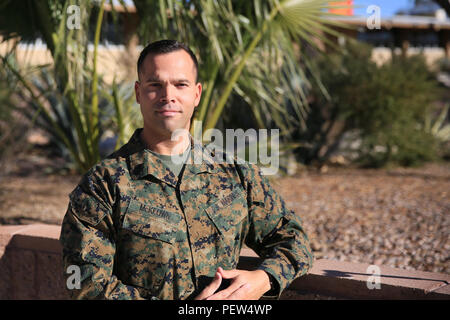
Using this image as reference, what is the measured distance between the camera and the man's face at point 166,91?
1837 millimetres

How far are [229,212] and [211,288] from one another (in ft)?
0.99

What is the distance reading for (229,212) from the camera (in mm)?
1947

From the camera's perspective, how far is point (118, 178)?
184cm

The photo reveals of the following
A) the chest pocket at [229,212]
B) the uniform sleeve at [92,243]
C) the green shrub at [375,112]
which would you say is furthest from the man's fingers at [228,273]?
the green shrub at [375,112]

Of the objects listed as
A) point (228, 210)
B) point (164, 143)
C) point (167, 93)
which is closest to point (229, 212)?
point (228, 210)

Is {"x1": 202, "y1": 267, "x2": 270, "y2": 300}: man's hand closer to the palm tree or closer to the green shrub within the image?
the palm tree

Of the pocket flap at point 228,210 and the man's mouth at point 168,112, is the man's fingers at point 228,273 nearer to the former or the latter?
the pocket flap at point 228,210

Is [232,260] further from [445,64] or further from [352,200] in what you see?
[445,64]

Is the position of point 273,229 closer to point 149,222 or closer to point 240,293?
point 240,293

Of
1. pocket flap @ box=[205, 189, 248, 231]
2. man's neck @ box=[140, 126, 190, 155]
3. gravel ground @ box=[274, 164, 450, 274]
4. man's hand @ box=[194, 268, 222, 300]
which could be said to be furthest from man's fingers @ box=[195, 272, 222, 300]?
gravel ground @ box=[274, 164, 450, 274]

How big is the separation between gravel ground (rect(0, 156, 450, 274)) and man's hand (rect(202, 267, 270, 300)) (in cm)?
184

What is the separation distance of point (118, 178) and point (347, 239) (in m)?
2.84

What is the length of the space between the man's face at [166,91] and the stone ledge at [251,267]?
2.69 feet
